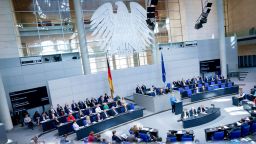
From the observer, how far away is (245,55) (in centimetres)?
2567

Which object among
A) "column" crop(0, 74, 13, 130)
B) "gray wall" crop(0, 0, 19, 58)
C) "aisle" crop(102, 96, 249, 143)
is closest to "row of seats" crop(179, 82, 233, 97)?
"aisle" crop(102, 96, 249, 143)

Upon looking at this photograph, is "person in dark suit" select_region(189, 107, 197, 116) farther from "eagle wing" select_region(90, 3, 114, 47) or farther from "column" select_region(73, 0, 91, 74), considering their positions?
"eagle wing" select_region(90, 3, 114, 47)

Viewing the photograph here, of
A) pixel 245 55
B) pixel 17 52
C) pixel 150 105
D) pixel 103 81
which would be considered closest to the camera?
pixel 150 105

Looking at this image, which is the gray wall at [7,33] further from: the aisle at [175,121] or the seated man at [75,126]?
the aisle at [175,121]

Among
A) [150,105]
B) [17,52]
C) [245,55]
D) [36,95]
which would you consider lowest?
[150,105]

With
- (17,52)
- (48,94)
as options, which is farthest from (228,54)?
(17,52)

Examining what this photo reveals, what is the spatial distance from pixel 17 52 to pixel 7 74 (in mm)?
1855

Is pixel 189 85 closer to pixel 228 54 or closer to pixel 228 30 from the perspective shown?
pixel 228 54

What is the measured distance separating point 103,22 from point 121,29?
180 cm

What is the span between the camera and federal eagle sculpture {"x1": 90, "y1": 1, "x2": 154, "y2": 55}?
18234 millimetres

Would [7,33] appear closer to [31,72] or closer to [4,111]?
[31,72]

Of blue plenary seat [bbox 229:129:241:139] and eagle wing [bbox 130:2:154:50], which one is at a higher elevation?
eagle wing [bbox 130:2:154:50]

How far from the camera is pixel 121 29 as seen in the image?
18.9 meters

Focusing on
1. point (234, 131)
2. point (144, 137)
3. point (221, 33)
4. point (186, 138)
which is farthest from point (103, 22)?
point (234, 131)
